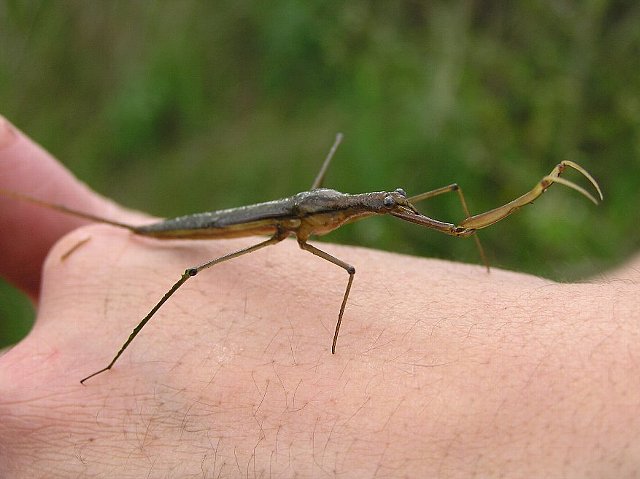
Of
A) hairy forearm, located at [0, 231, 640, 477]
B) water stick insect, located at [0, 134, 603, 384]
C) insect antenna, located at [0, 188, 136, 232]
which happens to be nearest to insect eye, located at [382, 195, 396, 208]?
water stick insect, located at [0, 134, 603, 384]

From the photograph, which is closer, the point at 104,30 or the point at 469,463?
the point at 469,463

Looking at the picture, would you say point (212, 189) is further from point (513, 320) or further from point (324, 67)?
point (513, 320)

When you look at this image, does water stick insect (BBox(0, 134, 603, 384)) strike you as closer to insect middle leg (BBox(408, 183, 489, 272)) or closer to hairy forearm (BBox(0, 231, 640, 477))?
insect middle leg (BBox(408, 183, 489, 272))

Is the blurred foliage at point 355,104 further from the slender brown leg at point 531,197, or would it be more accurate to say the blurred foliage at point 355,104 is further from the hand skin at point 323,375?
the slender brown leg at point 531,197

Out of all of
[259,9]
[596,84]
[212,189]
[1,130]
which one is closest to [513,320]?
[1,130]

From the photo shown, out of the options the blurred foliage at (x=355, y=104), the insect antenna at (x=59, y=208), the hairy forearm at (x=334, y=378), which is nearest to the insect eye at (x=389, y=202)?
the hairy forearm at (x=334, y=378)

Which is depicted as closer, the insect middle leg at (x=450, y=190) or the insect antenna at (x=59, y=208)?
the insect middle leg at (x=450, y=190)

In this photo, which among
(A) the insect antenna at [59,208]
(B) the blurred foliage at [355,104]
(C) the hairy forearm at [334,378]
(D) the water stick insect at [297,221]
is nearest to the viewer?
(C) the hairy forearm at [334,378]
